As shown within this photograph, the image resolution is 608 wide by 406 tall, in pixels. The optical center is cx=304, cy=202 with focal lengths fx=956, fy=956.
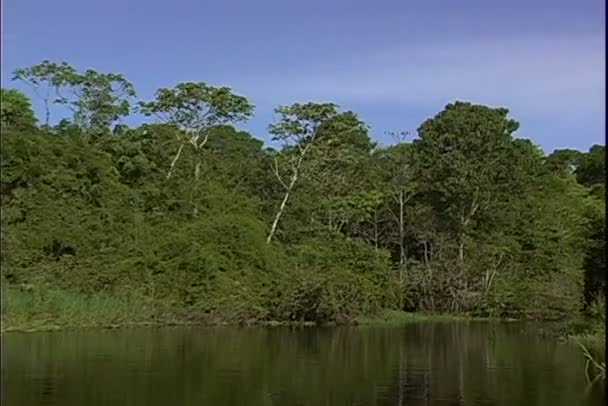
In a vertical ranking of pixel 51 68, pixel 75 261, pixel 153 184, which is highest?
pixel 51 68

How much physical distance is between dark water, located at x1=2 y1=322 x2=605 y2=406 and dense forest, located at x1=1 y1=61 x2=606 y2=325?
1.76 metres

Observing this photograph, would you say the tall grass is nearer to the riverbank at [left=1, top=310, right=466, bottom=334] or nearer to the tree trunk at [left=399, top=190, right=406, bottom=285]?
the riverbank at [left=1, top=310, right=466, bottom=334]

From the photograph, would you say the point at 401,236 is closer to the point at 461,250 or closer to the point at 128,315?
the point at 461,250

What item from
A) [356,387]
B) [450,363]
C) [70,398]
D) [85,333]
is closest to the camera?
[70,398]

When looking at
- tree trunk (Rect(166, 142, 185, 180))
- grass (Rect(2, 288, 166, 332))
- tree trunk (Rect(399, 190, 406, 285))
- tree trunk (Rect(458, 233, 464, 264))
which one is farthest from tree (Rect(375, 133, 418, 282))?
grass (Rect(2, 288, 166, 332))

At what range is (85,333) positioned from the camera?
16625 millimetres

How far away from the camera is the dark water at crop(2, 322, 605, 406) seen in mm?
10734

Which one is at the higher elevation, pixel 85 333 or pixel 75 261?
pixel 75 261

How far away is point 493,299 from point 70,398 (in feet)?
51.9

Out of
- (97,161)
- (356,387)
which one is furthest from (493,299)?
(356,387)

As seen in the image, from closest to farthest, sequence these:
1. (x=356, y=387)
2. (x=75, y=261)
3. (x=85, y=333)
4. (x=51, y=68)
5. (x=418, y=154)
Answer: (x=356, y=387), (x=85, y=333), (x=75, y=261), (x=51, y=68), (x=418, y=154)

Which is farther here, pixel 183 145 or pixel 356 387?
pixel 183 145

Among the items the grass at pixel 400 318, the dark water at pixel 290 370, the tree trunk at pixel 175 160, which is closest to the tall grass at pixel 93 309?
the dark water at pixel 290 370

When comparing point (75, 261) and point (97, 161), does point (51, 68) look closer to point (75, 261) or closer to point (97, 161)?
point (97, 161)
